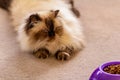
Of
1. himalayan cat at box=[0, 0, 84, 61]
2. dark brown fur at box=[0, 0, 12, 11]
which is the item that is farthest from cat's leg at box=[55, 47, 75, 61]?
dark brown fur at box=[0, 0, 12, 11]

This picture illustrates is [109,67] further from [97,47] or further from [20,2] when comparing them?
[20,2]

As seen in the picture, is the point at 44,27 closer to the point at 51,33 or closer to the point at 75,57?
the point at 51,33

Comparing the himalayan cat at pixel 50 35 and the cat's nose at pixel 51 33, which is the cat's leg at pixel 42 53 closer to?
the himalayan cat at pixel 50 35

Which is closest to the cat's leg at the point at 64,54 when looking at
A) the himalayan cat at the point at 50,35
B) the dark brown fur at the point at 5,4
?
the himalayan cat at the point at 50,35

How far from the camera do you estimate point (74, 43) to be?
2010 mm

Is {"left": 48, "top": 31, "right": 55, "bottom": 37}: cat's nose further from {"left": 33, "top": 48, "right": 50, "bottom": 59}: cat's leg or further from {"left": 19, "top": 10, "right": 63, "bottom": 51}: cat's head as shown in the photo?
{"left": 33, "top": 48, "right": 50, "bottom": 59}: cat's leg

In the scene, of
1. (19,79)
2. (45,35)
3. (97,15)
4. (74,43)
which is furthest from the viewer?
(97,15)

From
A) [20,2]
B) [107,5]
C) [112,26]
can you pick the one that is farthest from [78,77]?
[107,5]

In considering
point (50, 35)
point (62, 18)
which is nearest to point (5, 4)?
point (62, 18)

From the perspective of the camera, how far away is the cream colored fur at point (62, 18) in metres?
1.95

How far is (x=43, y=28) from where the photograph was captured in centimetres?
187

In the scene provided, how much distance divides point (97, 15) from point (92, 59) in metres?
0.84

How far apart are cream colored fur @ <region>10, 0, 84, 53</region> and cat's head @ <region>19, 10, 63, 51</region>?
0.10ft

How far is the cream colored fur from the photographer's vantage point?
6.41 ft
